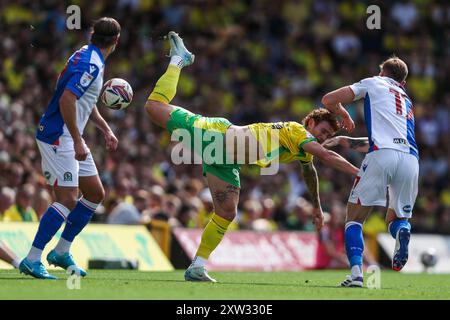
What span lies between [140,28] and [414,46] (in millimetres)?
8032

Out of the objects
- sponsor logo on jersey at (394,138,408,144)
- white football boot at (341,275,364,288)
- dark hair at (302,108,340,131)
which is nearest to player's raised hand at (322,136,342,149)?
dark hair at (302,108,340,131)

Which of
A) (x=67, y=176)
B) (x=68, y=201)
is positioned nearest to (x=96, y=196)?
(x=68, y=201)

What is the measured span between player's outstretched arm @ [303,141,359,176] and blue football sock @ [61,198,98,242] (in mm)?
2423

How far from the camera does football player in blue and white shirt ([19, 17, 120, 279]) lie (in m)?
10.0

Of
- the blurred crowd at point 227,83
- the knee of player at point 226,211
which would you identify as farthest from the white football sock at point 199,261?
the blurred crowd at point 227,83

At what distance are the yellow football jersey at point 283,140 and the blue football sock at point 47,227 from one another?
2211 millimetres

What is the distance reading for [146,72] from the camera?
23.1 metres

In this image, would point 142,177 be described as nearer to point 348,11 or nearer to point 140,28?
point 140,28

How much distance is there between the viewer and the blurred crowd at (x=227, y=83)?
18.3 m

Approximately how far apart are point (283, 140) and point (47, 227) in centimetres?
263

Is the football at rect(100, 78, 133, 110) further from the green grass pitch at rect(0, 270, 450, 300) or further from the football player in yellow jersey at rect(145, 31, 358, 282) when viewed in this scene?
the green grass pitch at rect(0, 270, 450, 300)

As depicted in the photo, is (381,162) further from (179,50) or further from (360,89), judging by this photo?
(179,50)
